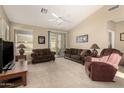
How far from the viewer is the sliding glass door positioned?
28.0 feet

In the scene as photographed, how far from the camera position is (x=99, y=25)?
600 cm

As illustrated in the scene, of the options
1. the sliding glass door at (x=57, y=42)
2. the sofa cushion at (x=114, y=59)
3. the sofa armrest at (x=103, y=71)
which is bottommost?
the sofa armrest at (x=103, y=71)

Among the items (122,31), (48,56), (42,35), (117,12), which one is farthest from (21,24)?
(122,31)

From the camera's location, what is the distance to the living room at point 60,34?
15.2 feet

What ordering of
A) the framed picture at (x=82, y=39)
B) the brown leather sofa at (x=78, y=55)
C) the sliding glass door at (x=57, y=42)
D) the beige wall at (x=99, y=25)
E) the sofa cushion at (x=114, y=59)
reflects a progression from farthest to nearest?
the sliding glass door at (x=57, y=42) < the framed picture at (x=82, y=39) < the brown leather sofa at (x=78, y=55) < the beige wall at (x=99, y=25) < the sofa cushion at (x=114, y=59)

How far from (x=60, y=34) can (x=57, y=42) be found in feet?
2.48

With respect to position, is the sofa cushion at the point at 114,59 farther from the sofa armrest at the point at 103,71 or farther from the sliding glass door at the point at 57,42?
the sliding glass door at the point at 57,42

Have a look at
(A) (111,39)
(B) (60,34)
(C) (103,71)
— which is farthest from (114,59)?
(B) (60,34)

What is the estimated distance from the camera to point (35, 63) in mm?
5918

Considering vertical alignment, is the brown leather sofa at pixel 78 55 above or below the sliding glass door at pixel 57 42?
below

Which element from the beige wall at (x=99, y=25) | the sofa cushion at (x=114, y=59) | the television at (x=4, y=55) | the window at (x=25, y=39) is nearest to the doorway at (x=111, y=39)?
the beige wall at (x=99, y=25)

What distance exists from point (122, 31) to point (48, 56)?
14.6 feet

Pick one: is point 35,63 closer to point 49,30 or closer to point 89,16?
point 49,30

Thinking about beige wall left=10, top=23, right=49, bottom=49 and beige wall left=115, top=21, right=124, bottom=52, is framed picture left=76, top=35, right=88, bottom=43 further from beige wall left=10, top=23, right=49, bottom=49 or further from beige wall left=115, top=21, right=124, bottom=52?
beige wall left=10, top=23, right=49, bottom=49
